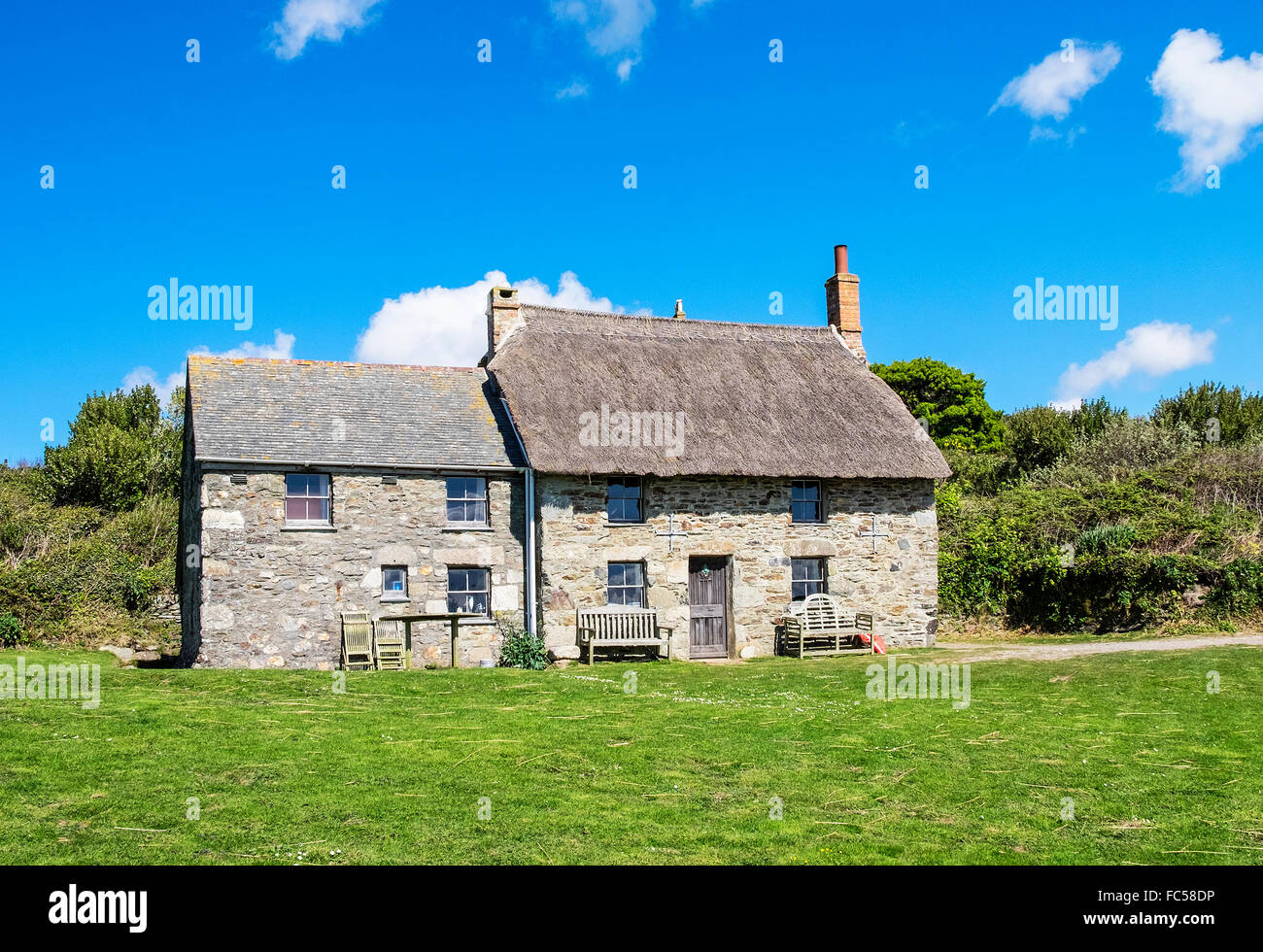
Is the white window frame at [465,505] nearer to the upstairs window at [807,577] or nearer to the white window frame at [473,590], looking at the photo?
the white window frame at [473,590]

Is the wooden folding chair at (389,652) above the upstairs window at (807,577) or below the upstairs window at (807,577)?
below

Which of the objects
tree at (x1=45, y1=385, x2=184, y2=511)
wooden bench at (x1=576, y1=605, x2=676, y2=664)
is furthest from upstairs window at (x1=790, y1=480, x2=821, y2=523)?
tree at (x1=45, y1=385, x2=184, y2=511)

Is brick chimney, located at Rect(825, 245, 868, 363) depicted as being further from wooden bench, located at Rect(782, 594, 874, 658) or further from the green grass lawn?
the green grass lawn

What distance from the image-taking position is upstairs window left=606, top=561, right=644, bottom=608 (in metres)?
20.0

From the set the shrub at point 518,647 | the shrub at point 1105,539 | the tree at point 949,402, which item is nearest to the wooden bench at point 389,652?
the shrub at point 518,647

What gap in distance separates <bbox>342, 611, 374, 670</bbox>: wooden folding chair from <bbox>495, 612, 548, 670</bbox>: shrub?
2537 millimetres

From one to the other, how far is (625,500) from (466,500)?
124 inches

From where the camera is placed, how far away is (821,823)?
7434 mm

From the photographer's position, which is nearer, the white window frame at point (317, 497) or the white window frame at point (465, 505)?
the white window frame at point (317, 497)

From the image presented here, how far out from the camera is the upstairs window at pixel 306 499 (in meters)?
18.6

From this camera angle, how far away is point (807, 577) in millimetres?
21484

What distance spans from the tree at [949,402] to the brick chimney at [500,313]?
2840cm
